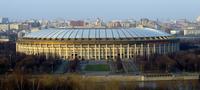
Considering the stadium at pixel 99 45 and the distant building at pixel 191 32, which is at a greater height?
the stadium at pixel 99 45

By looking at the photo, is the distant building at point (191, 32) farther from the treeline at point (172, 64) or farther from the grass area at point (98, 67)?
the treeline at point (172, 64)

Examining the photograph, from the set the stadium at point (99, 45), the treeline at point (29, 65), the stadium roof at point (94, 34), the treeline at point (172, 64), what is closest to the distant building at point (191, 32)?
the stadium roof at point (94, 34)

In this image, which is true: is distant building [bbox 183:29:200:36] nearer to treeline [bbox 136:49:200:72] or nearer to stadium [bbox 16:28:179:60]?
stadium [bbox 16:28:179:60]

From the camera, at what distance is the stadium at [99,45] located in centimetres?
4600

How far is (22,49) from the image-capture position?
48.7 m

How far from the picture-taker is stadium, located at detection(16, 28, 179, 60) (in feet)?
151

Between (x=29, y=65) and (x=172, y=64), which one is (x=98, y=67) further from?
(x=172, y=64)

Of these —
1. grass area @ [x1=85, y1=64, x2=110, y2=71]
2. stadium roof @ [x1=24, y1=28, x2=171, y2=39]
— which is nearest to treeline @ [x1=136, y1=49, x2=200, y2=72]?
grass area @ [x1=85, y1=64, x2=110, y2=71]

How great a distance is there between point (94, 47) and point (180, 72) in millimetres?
12102

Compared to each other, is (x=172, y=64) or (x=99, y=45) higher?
(x=99, y=45)

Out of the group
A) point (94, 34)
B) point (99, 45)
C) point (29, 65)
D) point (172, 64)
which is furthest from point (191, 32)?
point (29, 65)

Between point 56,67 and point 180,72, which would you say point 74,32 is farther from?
point 180,72

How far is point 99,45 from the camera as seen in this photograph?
46.1m

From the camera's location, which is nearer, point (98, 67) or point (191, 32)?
point (98, 67)
